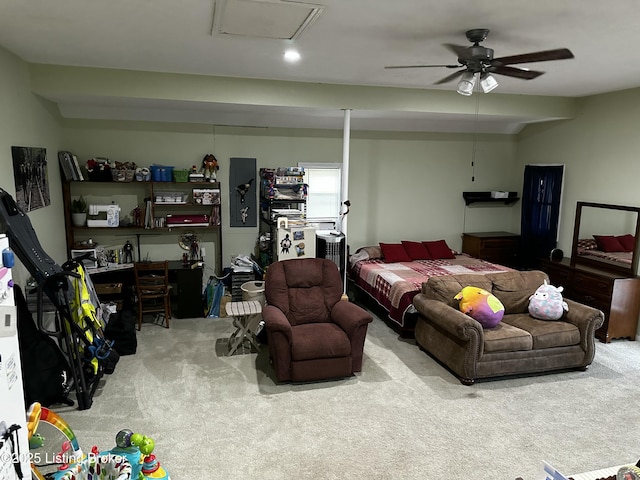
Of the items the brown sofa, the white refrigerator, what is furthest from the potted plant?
the brown sofa

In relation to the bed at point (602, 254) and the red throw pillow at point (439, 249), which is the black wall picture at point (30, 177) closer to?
the red throw pillow at point (439, 249)

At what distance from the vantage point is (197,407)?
3.64 m

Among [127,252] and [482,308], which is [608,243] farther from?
[127,252]

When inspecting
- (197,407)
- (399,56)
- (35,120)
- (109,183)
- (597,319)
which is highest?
(399,56)

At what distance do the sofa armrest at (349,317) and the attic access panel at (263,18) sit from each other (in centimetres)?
237

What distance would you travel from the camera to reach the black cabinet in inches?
220

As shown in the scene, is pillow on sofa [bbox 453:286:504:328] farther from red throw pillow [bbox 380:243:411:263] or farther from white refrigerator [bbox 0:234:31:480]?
white refrigerator [bbox 0:234:31:480]

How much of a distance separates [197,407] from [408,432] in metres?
1.65

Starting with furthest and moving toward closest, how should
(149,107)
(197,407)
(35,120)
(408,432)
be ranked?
1. (149,107)
2. (35,120)
3. (197,407)
4. (408,432)

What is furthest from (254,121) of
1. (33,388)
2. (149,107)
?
(33,388)

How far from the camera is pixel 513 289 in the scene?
15.8 ft

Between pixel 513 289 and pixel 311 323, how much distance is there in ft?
7.10

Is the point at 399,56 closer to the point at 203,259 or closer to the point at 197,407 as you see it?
the point at 197,407

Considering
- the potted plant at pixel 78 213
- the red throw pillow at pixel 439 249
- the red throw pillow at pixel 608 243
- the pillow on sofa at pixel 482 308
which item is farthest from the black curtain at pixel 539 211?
the potted plant at pixel 78 213
